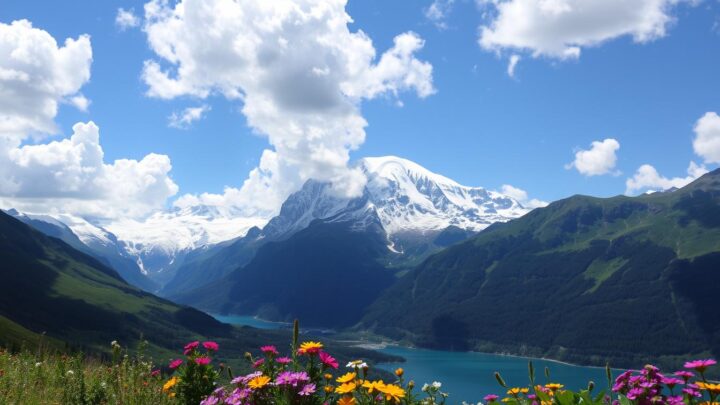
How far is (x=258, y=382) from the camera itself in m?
5.55

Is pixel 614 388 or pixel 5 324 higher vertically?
pixel 614 388

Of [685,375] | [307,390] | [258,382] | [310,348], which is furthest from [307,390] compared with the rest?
[685,375]

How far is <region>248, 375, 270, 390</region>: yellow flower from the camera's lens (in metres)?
5.47

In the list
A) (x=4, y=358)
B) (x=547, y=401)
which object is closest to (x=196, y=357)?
(x=547, y=401)

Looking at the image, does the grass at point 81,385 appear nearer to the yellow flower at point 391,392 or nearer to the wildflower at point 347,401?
the wildflower at point 347,401

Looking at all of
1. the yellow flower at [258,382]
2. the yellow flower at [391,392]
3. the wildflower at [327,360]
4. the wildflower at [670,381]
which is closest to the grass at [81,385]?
the yellow flower at [258,382]

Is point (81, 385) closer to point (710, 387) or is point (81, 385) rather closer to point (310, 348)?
point (310, 348)

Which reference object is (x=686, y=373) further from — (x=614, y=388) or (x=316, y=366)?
(x=316, y=366)

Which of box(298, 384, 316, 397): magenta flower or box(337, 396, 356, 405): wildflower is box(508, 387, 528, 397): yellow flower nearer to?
box(337, 396, 356, 405): wildflower

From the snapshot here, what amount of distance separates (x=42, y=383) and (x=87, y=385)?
1479 millimetres

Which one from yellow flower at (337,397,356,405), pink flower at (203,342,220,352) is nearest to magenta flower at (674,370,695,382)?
yellow flower at (337,397,356,405)

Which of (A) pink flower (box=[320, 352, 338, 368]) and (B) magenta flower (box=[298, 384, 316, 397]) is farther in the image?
(A) pink flower (box=[320, 352, 338, 368])

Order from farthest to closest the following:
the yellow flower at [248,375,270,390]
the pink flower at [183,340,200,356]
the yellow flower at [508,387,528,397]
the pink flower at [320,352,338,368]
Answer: the pink flower at [183,340,200,356] → the yellow flower at [508,387,528,397] → the pink flower at [320,352,338,368] → the yellow flower at [248,375,270,390]

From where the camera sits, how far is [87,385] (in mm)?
11164
